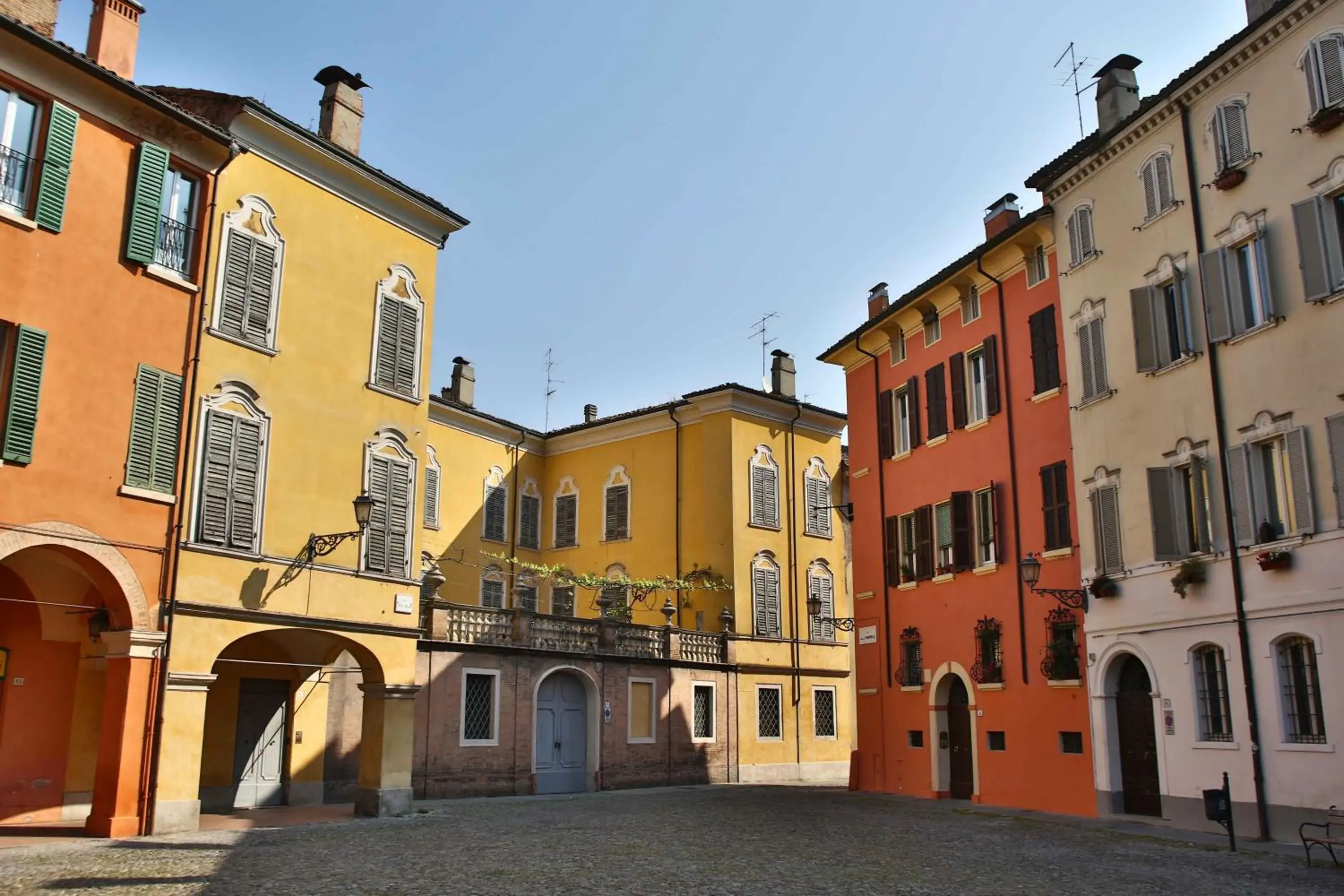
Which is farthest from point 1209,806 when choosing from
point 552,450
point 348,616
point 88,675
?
point 552,450

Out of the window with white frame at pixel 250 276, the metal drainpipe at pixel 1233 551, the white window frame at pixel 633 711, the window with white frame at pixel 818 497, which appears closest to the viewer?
the metal drainpipe at pixel 1233 551

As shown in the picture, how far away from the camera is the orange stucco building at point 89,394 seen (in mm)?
15172

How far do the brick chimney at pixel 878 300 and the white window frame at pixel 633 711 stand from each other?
11832 mm

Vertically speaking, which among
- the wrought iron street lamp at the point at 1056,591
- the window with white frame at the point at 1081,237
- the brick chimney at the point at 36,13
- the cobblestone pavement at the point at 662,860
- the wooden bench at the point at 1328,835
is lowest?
the cobblestone pavement at the point at 662,860

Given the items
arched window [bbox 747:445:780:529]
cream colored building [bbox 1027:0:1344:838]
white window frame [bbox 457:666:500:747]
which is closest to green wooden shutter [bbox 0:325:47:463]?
white window frame [bbox 457:666:500:747]

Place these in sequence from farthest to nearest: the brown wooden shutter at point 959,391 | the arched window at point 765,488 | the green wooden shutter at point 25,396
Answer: the arched window at point 765,488
the brown wooden shutter at point 959,391
the green wooden shutter at point 25,396

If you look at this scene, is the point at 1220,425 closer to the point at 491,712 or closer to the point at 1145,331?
the point at 1145,331

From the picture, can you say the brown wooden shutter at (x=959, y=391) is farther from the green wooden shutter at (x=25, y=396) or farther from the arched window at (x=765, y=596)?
the green wooden shutter at (x=25, y=396)

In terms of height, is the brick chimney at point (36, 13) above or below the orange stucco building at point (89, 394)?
above

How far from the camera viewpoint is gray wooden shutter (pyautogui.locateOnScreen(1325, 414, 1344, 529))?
50.3ft

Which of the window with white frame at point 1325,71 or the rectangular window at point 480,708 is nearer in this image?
the window with white frame at point 1325,71

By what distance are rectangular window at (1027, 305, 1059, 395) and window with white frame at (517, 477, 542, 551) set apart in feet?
69.3

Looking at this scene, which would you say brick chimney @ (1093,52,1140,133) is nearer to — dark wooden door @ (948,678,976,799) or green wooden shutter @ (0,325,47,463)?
dark wooden door @ (948,678,976,799)

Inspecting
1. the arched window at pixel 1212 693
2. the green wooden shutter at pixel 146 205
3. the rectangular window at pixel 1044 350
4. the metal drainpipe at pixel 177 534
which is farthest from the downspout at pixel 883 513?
the green wooden shutter at pixel 146 205
